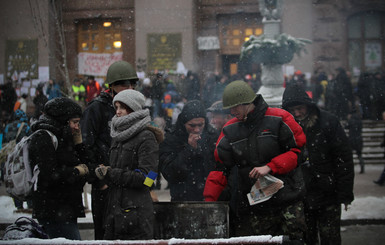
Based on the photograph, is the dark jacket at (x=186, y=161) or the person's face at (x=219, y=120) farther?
the person's face at (x=219, y=120)

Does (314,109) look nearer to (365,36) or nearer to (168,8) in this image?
(168,8)

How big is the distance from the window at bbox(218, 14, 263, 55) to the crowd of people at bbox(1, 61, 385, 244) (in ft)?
63.7

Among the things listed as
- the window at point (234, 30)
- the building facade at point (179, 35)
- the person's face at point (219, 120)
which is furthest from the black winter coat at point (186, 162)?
the window at point (234, 30)

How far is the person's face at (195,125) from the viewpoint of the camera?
15.7ft

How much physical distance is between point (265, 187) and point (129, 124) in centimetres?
115

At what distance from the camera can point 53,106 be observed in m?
4.07

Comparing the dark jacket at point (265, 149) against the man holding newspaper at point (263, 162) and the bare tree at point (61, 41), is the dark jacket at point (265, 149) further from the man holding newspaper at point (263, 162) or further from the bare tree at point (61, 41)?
the bare tree at point (61, 41)

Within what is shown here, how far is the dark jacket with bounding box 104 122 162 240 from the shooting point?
3666 mm

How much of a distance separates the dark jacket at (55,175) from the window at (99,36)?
65.4 feet

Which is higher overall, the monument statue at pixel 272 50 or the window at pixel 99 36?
the window at pixel 99 36

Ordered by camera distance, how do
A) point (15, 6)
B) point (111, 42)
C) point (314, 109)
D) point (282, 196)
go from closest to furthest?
point (282, 196) → point (314, 109) → point (15, 6) → point (111, 42)

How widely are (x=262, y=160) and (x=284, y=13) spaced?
18.8 metres

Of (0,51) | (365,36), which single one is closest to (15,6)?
(0,51)

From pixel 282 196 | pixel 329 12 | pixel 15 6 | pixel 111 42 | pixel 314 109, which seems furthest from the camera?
pixel 111 42
